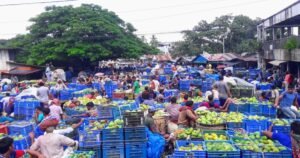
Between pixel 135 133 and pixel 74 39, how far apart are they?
2515cm

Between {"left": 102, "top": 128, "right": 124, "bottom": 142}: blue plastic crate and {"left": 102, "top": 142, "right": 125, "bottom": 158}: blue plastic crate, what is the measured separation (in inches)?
4.3

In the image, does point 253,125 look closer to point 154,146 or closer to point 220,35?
point 154,146

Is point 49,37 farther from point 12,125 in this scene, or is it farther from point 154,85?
point 12,125

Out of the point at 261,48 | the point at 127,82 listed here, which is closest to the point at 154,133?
the point at 127,82

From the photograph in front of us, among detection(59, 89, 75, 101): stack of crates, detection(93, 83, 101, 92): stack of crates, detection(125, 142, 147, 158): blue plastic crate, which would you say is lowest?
detection(125, 142, 147, 158): blue plastic crate

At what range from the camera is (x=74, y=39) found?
3159 centimetres

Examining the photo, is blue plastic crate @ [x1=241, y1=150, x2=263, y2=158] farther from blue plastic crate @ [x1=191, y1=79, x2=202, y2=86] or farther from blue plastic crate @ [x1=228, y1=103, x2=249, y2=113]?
blue plastic crate @ [x1=191, y1=79, x2=202, y2=86]

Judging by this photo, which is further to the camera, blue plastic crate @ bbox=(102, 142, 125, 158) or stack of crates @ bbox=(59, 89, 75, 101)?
stack of crates @ bbox=(59, 89, 75, 101)

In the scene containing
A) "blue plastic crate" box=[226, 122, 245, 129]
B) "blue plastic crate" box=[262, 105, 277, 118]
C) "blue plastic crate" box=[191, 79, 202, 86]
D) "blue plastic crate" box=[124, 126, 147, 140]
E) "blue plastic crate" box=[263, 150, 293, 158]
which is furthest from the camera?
"blue plastic crate" box=[191, 79, 202, 86]

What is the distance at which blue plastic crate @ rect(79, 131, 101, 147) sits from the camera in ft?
25.0

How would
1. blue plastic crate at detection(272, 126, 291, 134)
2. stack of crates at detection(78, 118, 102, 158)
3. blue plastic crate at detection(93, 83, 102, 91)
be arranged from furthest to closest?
blue plastic crate at detection(93, 83, 102, 91) → blue plastic crate at detection(272, 126, 291, 134) → stack of crates at detection(78, 118, 102, 158)

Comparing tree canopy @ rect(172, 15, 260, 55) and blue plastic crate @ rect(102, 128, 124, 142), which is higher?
tree canopy @ rect(172, 15, 260, 55)

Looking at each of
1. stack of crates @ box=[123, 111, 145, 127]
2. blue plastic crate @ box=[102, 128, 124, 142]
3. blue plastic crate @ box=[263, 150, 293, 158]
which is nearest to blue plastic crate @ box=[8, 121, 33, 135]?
blue plastic crate @ box=[102, 128, 124, 142]

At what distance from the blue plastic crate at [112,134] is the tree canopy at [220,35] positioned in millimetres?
46524
